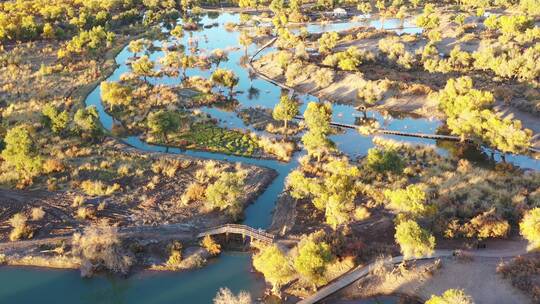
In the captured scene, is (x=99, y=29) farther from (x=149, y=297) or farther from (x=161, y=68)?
(x=149, y=297)

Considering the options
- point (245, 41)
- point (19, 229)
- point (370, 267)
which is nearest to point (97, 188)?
point (19, 229)

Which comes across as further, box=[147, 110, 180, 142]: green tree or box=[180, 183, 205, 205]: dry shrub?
box=[147, 110, 180, 142]: green tree

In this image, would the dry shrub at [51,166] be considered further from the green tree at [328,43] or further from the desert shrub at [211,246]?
the green tree at [328,43]

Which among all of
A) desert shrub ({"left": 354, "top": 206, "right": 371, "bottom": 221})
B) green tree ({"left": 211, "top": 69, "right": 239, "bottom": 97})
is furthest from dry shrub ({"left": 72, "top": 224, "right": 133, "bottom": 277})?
green tree ({"left": 211, "top": 69, "right": 239, "bottom": 97})

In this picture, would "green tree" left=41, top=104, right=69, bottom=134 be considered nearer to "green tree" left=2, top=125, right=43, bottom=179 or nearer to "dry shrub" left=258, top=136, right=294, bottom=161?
"green tree" left=2, top=125, right=43, bottom=179

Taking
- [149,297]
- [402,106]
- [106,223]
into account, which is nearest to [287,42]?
[402,106]
